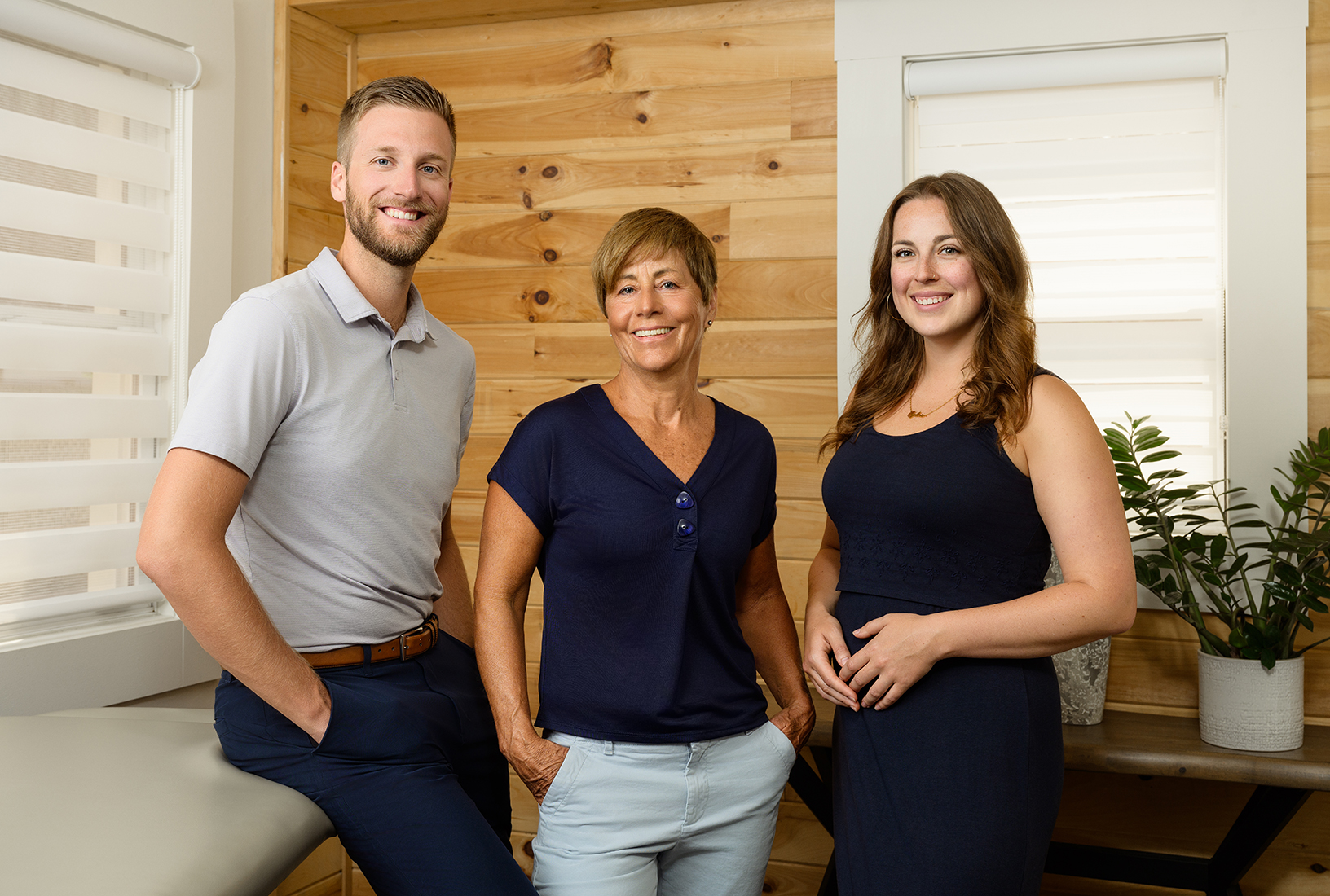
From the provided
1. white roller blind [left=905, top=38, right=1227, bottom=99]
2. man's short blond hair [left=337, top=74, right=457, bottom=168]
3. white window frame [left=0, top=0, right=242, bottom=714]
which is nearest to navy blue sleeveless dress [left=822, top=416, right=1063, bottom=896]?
man's short blond hair [left=337, top=74, right=457, bottom=168]

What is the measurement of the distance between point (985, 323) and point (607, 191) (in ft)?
4.38

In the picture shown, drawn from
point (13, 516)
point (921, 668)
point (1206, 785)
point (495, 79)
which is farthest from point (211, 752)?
point (1206, 785)

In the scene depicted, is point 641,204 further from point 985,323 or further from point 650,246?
point 985,323

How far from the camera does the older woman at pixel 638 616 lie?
4.65 feet

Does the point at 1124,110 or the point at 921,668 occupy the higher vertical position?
the point at 1124,110

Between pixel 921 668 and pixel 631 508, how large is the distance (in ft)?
1.46

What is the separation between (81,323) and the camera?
6.53 ft

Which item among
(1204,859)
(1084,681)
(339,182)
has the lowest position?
(1204,859)

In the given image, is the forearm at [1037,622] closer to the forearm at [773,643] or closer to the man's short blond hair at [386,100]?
the forearm at [773,643]

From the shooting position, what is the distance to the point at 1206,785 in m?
2.24

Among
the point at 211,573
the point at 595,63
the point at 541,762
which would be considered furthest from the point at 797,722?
the point at 595,63

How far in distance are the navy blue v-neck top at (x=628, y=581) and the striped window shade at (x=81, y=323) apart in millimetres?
975

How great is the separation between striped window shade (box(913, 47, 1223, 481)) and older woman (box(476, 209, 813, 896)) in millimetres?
1090

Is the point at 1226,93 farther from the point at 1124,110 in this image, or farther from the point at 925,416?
the point at 925,416
